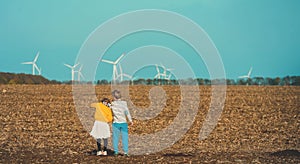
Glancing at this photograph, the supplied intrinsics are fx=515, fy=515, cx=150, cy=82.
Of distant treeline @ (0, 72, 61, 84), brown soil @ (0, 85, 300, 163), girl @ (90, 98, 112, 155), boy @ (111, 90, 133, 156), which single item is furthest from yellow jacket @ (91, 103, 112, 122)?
distant treeline @ (0, 72, 61, 84)

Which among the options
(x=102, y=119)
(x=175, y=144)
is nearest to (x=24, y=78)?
(x=175, y=144)

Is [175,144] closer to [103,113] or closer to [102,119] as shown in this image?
[102,119]

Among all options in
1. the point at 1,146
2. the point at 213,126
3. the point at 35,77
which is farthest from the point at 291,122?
the point at 35,77

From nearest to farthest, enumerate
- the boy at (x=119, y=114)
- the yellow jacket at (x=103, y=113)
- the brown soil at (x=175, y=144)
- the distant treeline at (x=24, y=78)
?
1. the boy at (x=119, y=114)
2. the yellow jacket at (x=103, y=113)
3. the brown soil at (x=175, y=144)
4. the distant treeline at (x=24, y=78)

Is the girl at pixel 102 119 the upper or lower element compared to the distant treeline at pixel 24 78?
lower

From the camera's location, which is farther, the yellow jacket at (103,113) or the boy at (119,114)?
the yellow jacket at (103,113)

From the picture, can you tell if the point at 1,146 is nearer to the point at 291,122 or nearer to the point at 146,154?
the point at 146,154

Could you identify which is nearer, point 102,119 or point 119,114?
point 119,114

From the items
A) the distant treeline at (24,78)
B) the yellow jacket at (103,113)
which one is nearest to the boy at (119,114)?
the yellow jacket at (103,113)

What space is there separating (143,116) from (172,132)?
694 cm

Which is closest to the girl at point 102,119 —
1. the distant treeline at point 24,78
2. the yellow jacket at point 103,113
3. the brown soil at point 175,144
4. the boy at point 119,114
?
the yellow jacket at point 103,113

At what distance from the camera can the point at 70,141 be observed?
17.5 meters

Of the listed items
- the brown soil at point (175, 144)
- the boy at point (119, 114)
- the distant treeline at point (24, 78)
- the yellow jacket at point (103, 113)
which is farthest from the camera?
the distant treeline at point (24, 78)

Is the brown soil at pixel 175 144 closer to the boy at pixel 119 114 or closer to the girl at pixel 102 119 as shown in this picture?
the girl at pixel 102 119
